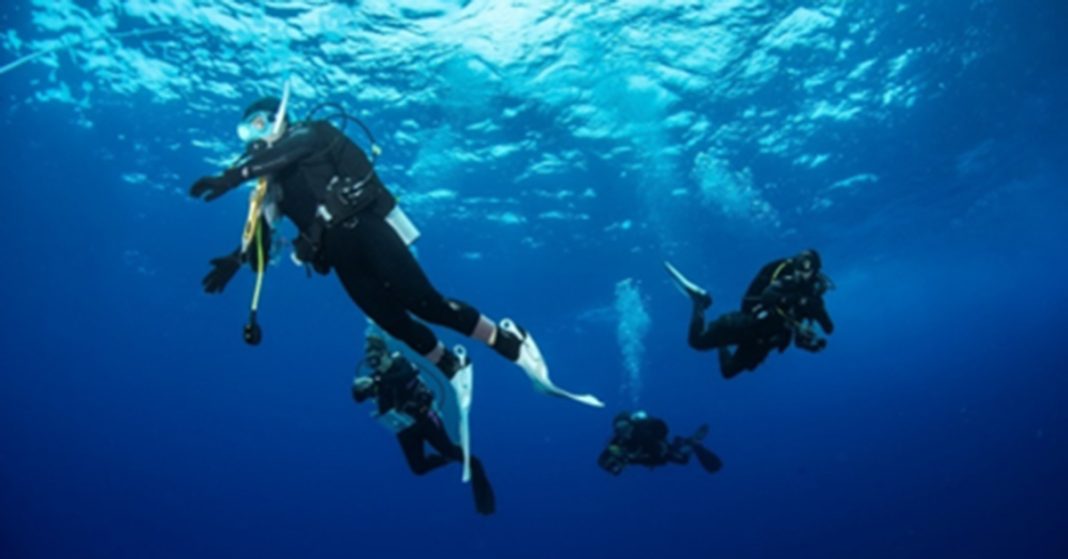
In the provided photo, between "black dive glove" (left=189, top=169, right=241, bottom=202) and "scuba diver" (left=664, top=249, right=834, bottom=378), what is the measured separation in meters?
5.89

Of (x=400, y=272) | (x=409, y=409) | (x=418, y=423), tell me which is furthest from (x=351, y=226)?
(x=418, y=423)

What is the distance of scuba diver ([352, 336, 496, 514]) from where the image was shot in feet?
24.4

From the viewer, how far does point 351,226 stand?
4.27 meters

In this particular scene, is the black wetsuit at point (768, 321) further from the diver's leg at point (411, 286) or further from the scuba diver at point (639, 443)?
the diver's leg at point (411, 286)

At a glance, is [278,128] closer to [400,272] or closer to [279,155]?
[279,155]

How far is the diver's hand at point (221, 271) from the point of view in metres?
4.76

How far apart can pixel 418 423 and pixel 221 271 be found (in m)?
3.85

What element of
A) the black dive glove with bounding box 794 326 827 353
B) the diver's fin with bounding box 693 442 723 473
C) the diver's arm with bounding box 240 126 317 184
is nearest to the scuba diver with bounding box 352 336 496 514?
the diver's arm with bounding box 240 126 317 184

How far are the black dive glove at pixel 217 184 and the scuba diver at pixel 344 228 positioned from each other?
19cm

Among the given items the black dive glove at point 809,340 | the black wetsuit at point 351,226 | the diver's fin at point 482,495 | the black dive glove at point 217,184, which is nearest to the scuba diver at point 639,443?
the diver's fin at point 482,495

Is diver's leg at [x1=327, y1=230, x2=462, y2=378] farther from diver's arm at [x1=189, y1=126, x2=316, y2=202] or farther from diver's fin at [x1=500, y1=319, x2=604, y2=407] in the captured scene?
diver's fin at [x1=500, y1=319, x2=604, y2=407]

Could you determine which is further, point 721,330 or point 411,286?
point 721,330

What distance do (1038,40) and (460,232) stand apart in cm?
2072

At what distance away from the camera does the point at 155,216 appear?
2366 cm
